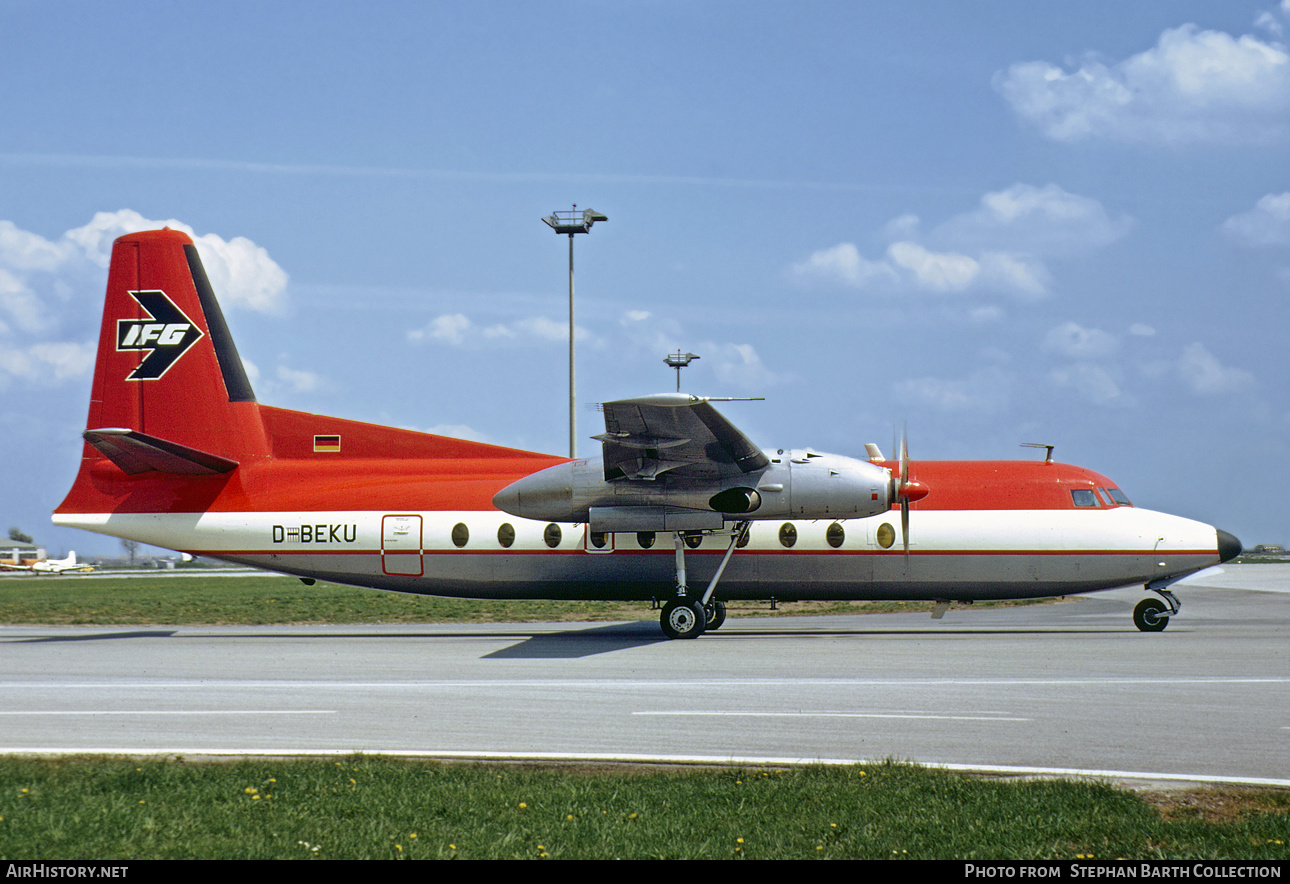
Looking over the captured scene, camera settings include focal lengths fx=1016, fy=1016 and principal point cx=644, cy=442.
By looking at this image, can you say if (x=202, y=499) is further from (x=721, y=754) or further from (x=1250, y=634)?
(x=1250, y=634)

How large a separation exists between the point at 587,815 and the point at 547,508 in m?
12.7

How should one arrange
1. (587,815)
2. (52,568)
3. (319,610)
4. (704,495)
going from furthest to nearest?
(52,568)
(319,610)
(704,495)
(587,815)

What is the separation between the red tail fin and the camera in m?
22.3

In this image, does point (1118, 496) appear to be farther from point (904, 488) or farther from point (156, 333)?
point (156, 333)

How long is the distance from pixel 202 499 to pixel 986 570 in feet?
54.1

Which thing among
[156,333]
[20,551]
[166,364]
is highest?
[156,333]

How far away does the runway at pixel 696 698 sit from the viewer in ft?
29.7

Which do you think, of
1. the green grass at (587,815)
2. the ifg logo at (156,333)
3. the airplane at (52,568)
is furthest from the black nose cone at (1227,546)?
the airplane at (52,568)

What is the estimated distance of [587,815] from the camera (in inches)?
269

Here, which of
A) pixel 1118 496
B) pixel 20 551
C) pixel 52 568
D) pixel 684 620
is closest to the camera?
pixel 684 620

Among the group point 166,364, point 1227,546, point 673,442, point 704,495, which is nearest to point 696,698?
point 673,442

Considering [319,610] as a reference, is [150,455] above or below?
above

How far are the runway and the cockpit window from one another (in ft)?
8.62

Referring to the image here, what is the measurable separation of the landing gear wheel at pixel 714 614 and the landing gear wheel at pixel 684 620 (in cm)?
91
